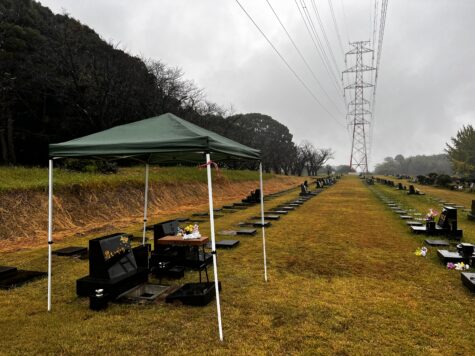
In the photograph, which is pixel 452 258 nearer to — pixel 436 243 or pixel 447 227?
pixel 436 243

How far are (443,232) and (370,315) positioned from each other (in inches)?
291

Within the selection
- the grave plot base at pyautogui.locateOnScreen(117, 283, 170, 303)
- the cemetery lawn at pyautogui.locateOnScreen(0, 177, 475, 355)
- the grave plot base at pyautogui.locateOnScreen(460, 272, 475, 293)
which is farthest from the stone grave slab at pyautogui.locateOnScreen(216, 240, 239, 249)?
the grave plot base at pyautogui.locateOnScreen(460, 272, 475, 293)

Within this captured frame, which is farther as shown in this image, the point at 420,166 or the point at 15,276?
the point at 420,166

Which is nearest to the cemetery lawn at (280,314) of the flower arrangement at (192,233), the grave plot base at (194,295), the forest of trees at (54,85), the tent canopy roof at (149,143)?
the grave plot base at (194,295)

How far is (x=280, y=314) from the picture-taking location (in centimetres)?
464

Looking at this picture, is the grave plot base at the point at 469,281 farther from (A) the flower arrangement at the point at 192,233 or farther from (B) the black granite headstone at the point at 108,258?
(B) the black granite headstone at the point at 108,258

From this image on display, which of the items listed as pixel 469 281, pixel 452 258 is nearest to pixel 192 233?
pixel 469 281

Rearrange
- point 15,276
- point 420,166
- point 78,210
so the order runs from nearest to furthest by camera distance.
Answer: point 15,276 → point 78,210 → point 420,166

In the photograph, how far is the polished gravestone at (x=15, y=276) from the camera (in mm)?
5934

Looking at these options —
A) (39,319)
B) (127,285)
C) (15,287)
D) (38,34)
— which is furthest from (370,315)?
(38,34)

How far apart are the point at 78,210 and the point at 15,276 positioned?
740cm

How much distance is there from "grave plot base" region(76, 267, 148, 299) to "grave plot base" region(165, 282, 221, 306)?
82cm

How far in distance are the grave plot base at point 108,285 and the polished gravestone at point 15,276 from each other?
62.2 inches

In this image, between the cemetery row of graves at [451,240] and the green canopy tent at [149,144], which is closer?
the green canopy tent at [149,144]
